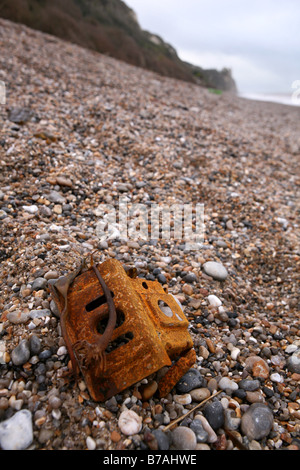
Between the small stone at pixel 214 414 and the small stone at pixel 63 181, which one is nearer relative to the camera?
the small stone at pixel 214 414

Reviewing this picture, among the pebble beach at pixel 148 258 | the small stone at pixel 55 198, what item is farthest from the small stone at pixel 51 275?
the small stone at pixel 55 198

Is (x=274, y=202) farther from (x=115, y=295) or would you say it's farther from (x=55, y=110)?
(x=55, y=110)

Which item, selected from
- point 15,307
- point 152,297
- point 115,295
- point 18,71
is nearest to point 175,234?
point 152,297

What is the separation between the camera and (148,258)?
9.06 ft

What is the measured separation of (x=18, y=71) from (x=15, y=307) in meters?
5.63

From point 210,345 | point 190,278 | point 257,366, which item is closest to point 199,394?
point 210,345

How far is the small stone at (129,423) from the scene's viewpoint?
146 centimetres

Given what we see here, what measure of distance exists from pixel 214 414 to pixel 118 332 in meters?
0.71

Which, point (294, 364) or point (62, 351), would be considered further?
point (294, 364)

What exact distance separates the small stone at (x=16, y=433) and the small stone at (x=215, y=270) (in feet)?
6.07

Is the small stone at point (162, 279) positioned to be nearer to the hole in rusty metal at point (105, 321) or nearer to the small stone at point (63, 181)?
the hole in rusty metal at point (105, 321)

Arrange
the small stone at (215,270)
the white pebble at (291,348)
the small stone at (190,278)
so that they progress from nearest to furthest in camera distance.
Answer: the white pebble at (291,348) < the small stone at (190,278) < the small stone at (215,270)

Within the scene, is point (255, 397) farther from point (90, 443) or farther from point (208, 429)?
point (90, 443)

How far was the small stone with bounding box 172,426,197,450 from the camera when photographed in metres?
1.48
